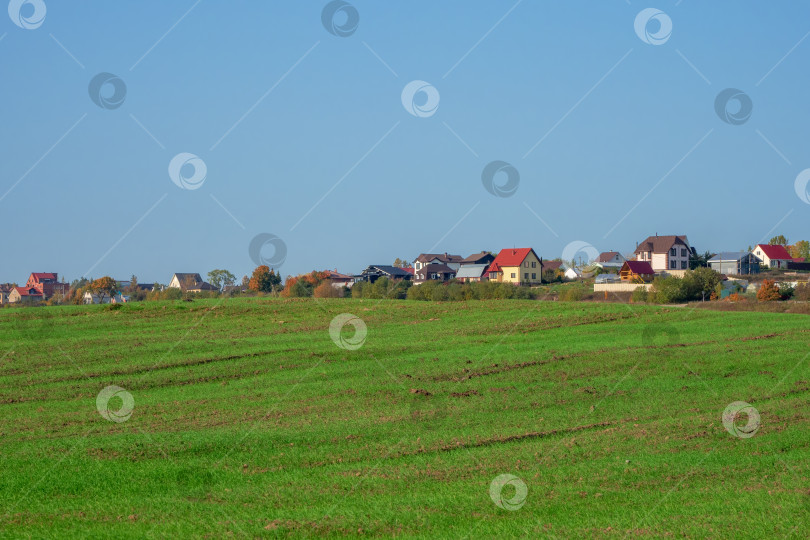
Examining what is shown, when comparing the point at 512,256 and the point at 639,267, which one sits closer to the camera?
the point at 639,267

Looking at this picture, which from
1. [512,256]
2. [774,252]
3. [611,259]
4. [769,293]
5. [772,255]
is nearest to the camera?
[769,293]

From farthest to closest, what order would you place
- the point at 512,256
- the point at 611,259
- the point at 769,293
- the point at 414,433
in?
the point at 611,259, the point at 512,256, the point at 769,293, the point at 414,433

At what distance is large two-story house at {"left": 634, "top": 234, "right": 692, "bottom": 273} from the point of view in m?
98.6

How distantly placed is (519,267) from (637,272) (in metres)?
16.8

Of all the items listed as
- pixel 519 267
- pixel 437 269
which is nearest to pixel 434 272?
pixel 437 269

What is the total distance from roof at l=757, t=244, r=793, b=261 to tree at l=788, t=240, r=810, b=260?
5.85 metres

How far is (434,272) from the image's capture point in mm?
125688

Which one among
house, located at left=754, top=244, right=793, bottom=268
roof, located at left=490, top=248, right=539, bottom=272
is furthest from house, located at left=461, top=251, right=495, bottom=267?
house, located at left=754, top=244, right=793, bottom=268

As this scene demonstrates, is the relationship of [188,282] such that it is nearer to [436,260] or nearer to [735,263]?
[436,260]

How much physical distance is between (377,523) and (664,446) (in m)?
7.93

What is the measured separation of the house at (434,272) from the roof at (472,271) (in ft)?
8.19

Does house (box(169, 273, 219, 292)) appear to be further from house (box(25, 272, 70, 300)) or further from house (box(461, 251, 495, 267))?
house (box(461, 251, 495, 267))

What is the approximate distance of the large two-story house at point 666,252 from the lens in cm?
9862

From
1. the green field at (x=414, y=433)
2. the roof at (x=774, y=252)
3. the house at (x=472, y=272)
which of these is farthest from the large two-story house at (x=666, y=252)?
the green field at (x=414, y=433)
